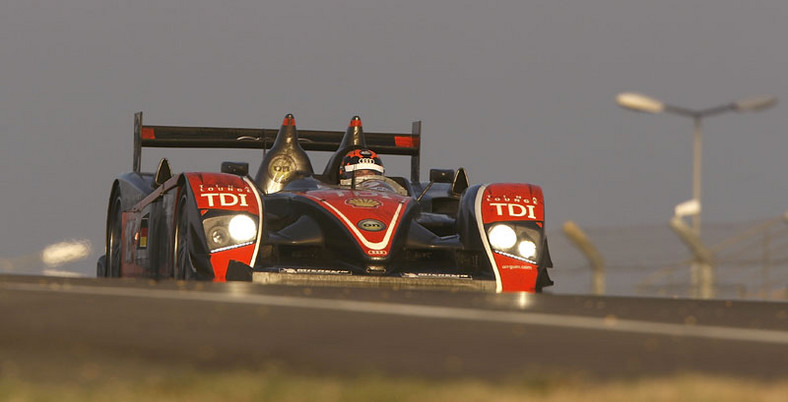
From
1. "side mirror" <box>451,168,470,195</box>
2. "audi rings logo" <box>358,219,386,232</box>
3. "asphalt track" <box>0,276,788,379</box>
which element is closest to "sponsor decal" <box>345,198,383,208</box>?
"audi rings logo" <box>358,219,386,232</box>

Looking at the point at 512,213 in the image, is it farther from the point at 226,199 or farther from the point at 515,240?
the point at 226,199

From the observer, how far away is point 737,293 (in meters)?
14.6

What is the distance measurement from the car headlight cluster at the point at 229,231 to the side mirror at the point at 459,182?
3338 mm

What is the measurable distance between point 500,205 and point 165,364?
732 centimetres

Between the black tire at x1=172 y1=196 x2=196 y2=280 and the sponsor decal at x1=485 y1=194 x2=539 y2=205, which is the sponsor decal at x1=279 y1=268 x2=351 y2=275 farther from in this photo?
the sponsor decal at x1=485 y1=194 x2=539 y2=205

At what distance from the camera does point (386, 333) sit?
5.23 metres

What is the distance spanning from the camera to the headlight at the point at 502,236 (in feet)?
36.8

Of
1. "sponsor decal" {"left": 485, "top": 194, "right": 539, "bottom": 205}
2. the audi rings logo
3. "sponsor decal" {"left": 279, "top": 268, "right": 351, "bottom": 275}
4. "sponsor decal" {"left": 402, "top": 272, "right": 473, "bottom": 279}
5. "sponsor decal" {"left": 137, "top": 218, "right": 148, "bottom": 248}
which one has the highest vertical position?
"sponsor decal" {"left": 485, "top": 194, "right": 539, "bottom": 205}

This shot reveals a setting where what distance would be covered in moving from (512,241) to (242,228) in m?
2.32

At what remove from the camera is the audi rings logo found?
36.3 ft

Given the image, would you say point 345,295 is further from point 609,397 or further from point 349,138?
point 349,138

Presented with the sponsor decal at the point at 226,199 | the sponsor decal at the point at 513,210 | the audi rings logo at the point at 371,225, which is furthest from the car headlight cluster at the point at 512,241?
the sponsor decal at the point at 226,199

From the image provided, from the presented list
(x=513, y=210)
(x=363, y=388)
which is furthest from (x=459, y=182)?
(x=363, y=388)

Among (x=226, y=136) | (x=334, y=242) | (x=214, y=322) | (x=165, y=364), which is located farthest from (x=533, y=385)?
(x=226, y=136)
